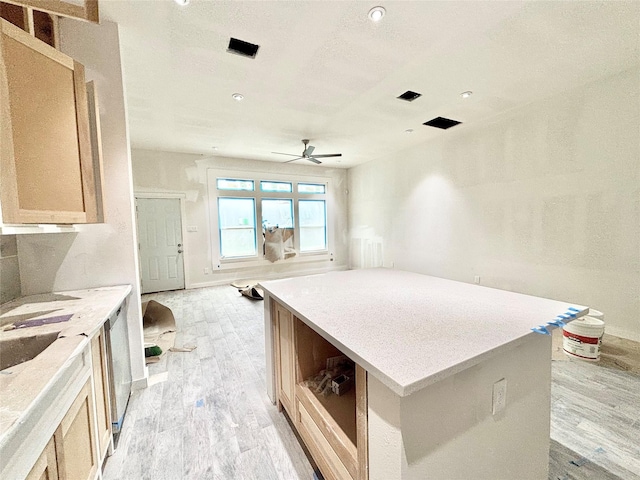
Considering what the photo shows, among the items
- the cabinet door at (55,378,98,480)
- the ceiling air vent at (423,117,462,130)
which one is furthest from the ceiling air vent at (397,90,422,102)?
the cabinet door at (55,378,98,480)

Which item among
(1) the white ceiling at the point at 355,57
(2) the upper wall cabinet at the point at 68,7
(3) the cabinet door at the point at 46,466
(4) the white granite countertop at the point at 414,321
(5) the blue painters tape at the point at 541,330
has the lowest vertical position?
(3) the cabinet door at the point at 46,466

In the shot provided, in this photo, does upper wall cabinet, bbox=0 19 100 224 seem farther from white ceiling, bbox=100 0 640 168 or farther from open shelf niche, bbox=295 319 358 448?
open shelf niche, bbox=295 319 358 448

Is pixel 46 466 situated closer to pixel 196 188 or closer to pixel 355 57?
pixel 355 57

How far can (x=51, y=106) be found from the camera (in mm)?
1369

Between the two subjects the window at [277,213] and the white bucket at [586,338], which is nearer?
the white bucket at [586,338]

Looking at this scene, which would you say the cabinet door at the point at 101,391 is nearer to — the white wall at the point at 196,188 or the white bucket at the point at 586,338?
the white bucket at the point at 586,338

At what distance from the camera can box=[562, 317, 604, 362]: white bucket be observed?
7.72 ft

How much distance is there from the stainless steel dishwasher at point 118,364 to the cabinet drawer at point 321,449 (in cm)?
111

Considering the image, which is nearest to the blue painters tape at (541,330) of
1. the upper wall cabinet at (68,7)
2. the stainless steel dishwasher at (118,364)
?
the stainless steel dishwasher at (118,364)

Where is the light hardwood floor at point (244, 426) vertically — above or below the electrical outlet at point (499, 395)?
below

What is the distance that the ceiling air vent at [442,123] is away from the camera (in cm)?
383

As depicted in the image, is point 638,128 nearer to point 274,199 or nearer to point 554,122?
point 554,122

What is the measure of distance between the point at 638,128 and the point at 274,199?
5733 millimetres

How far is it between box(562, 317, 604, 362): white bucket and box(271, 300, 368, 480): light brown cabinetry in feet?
7.95
